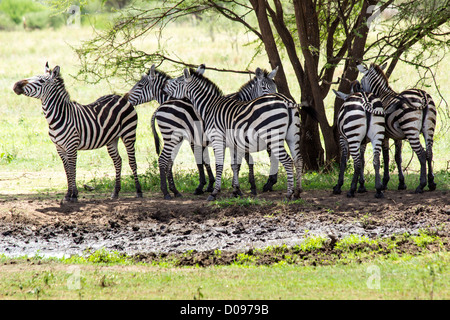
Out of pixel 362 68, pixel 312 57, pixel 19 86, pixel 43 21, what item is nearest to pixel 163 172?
pixel 19 86

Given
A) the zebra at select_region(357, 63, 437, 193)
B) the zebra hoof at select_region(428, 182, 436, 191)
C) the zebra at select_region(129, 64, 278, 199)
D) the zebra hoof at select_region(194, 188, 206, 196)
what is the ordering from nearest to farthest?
→ the zebra at select_region(357, 63, 437, 193) < the zebra hoof at select_region(428, 182, 436, 191) < the zebra at select_region(129, 64, 278, 199) < the zebra hoof at select_region(194, 188, 206, 196)

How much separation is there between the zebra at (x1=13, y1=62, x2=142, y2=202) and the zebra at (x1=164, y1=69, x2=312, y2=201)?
1.27 meters

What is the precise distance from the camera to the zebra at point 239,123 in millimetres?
10430

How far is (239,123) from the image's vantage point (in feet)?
35.3

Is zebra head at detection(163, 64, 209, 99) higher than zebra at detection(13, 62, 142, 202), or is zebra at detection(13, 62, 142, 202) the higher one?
zebra head at detection(163, 64, 209, 99)

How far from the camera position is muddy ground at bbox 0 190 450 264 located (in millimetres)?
8516

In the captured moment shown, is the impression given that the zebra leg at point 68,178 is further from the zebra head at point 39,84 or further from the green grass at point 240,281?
the green grass at point 240,281

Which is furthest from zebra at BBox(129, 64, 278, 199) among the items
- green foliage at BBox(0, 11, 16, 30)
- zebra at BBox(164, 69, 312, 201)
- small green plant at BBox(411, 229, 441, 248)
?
green foliage at BBox(0, 11, 16, 30)

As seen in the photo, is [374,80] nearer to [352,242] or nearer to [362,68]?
[362,68]

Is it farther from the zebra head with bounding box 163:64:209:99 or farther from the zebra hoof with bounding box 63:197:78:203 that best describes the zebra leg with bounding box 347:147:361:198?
the zebra hoof with bounding box 63:197:78:203

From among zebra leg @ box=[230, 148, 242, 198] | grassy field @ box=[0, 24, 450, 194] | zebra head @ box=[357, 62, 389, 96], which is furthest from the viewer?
grassy field @ box=[0, 24, 450, 194]

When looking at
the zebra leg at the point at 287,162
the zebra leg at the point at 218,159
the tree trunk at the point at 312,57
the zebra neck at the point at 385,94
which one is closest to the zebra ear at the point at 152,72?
the zebra leg at the point at 218,159
